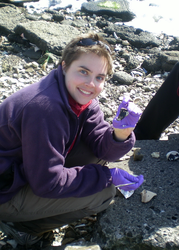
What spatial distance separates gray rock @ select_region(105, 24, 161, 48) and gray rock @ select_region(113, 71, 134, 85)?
6.46ft

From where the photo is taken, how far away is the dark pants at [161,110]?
3.24m

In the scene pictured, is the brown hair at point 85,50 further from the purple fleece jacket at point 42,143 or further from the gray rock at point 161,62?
the gray rock at point 161,62

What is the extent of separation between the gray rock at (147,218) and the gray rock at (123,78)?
2545 mm

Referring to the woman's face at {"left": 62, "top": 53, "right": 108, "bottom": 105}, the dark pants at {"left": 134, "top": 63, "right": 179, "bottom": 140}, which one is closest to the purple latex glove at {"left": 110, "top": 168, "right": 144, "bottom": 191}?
the woman's face at {"left": 62, "top": 53, "right": 108, "bottom": 105}

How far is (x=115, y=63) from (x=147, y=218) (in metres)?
4.00

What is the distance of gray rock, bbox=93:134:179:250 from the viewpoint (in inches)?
77.6

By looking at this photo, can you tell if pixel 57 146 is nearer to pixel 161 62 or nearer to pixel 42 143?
pixel 42 143

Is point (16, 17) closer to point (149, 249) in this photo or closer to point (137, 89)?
point (137, 89)

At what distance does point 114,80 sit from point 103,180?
3.32 m

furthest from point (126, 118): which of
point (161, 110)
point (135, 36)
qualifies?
point (135, 36)

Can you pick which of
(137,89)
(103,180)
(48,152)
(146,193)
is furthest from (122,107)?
(137,89)

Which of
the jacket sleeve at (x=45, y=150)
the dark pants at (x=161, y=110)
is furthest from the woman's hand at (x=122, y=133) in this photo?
the dark pants at (x=161, y=110)

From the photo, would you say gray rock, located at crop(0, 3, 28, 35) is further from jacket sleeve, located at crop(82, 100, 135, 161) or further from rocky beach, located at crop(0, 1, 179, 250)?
jacket sleeve, located at crop(82, 100, 135, 161)

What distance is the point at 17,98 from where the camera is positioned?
66.4 inches
